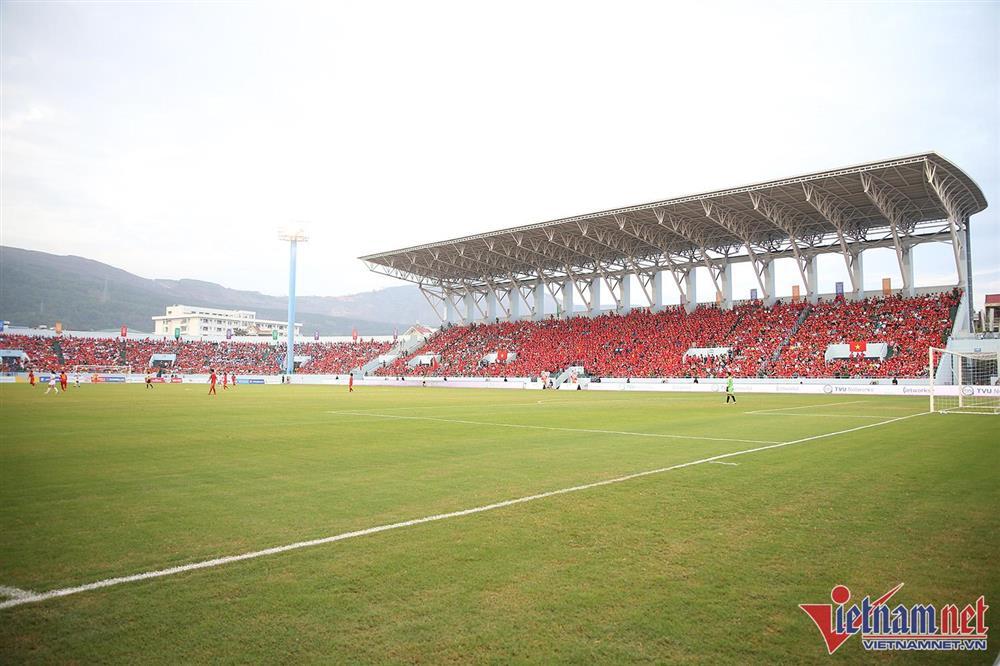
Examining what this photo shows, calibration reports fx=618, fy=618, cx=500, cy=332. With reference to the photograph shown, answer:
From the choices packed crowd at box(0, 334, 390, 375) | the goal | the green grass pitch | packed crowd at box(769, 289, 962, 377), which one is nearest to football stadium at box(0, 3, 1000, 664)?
the green grass pitch

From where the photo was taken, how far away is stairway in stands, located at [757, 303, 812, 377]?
48.3 m

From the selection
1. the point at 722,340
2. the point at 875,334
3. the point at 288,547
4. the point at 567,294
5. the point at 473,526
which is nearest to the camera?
the point at 288,547

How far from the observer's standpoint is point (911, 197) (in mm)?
46344

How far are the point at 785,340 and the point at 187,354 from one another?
8495 centimetres

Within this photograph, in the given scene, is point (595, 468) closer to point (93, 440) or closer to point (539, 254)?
point (93, 440)

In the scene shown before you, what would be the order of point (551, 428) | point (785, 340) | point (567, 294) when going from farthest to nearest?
point (567, 294), point (785, 340), point (551, 428)

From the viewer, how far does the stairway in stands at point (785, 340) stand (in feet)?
159

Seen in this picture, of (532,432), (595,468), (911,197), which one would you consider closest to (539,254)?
(911,197)

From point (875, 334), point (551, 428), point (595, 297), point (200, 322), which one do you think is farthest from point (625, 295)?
point (200, 322)

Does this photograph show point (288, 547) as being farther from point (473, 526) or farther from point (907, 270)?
point (907, 270)

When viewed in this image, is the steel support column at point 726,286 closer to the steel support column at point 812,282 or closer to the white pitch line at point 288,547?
the steel support column at point 812,282

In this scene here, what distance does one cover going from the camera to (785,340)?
50594 millimetres

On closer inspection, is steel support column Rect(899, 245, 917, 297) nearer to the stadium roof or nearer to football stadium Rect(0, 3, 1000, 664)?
the stadium roof

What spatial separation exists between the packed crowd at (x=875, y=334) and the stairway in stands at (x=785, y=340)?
0.36 m
